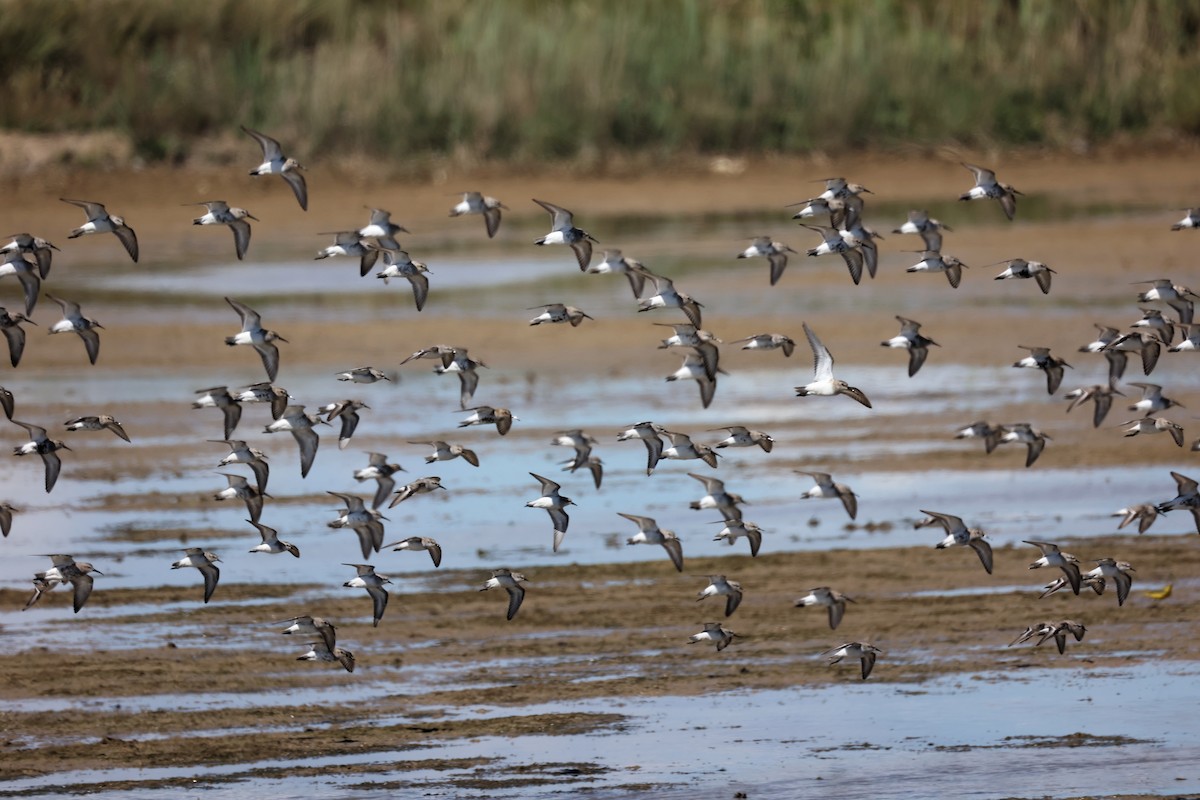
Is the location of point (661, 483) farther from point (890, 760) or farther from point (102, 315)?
point (102, 315)

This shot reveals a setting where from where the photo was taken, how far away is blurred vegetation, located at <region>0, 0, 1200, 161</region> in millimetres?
35875

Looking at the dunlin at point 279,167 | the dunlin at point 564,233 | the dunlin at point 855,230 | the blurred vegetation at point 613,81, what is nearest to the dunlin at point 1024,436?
the dunlin at point 855,230

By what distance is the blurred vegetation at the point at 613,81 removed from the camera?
3588cm

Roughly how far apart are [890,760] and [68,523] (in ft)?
26.7

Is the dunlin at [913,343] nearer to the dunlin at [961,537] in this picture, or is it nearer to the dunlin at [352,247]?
the dunlin at [961,537]

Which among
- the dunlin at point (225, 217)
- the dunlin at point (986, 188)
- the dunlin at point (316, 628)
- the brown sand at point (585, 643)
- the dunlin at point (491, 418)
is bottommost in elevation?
the brown sand at point (585, 643)

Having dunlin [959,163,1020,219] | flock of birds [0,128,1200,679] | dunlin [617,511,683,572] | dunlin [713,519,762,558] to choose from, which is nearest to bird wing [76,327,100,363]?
flock of birds [0,128,1200,679]

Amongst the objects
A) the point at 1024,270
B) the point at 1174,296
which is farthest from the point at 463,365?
the point at 1174,296

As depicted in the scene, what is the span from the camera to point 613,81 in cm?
3638

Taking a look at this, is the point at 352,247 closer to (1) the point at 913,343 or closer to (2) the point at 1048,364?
(1) the point at 913,343

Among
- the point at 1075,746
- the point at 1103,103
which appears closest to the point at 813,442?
the point at 1075,746

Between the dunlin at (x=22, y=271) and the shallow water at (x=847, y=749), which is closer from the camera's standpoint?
the shallow water at (x=847, y=749)

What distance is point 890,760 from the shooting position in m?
13.5

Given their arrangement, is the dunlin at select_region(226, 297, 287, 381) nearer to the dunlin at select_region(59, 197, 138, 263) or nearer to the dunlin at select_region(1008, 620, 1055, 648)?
the dunlin at select_region(59, 197, 138, 263)
